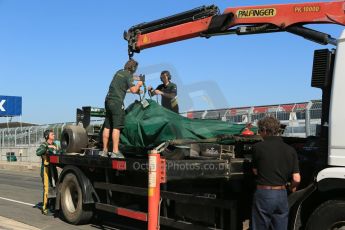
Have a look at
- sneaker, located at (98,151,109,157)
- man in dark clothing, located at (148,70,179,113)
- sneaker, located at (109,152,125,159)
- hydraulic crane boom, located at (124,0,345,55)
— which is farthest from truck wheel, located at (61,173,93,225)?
hydraulic crane boom, located at (124,0,345,55)

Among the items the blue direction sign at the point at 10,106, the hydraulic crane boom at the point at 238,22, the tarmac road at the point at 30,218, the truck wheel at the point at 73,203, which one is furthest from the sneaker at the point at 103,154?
the blue direction sign at the point at 10,106

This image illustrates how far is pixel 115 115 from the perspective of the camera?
26.0 feet

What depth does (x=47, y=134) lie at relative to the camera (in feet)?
33.1

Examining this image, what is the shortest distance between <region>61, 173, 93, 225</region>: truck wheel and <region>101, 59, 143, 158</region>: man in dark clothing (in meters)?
1.03

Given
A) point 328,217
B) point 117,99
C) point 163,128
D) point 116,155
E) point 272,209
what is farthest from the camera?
point 117,99

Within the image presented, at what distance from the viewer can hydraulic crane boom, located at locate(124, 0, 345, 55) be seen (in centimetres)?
596

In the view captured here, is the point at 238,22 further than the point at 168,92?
No

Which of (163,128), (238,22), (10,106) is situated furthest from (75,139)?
(10,106)

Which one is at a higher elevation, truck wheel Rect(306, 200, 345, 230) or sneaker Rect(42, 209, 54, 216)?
truck wheel Rect(306, 200, 345, 230)

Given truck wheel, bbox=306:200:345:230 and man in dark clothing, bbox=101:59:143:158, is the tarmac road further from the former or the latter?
truck wheel, bbox=306:200:345:230

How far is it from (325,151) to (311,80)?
0.75 metres

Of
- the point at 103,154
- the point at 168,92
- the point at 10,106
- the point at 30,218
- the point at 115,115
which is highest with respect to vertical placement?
the point at 168,92

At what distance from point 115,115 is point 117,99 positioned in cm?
30

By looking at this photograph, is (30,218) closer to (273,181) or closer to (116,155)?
(116,155)
